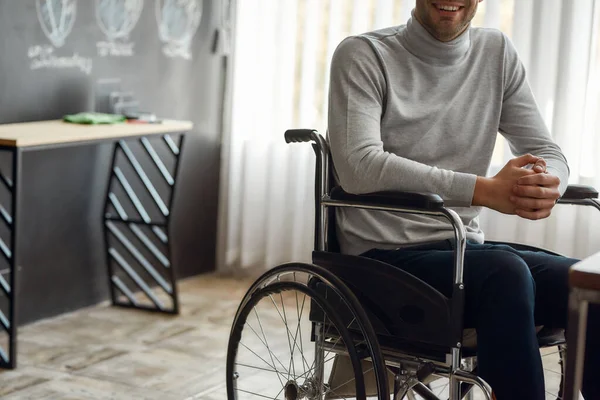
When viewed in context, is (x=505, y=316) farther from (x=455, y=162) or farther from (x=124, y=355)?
(x=124, y=355)

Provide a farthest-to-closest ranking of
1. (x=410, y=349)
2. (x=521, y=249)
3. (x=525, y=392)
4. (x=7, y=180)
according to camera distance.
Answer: (x=7, y=180), (x=521, y=249), (x=410, y=349), (x=525, y=392)

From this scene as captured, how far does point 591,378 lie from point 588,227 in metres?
1.91

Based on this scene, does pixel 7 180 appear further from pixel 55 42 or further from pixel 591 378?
pixel 591 378

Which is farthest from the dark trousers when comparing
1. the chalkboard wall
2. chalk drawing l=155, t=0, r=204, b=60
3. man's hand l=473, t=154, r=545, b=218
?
chalk drawing l=155, t=0, r=204, b=60

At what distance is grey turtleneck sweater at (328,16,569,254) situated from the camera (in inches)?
74.6

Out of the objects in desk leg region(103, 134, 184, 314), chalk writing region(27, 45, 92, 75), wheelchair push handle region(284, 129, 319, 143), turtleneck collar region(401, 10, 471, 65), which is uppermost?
turtleneck collar region(401, 10, 471, 65)

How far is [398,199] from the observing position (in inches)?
70.7

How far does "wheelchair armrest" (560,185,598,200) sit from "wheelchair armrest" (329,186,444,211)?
1.52 feet

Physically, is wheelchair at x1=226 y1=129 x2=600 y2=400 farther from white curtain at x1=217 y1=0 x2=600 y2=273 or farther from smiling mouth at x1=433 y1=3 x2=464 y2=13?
white curtain at x1=217 y1=0 x2=600 y2=273

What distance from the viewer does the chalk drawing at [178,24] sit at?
3.74m

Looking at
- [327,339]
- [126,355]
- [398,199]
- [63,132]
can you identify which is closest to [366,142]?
[398,199]

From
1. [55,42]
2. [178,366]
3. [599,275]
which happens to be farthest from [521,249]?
[55,42]

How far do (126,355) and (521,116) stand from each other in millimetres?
1506

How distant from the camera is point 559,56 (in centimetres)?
353
